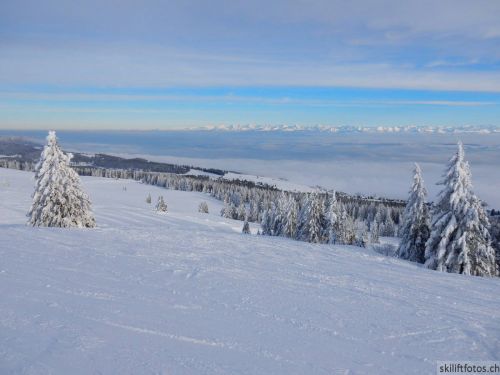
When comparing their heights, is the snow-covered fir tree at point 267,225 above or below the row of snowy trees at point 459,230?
below

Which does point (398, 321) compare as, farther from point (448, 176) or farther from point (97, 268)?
point (448, 176)

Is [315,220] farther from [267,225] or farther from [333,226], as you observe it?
[267,225]

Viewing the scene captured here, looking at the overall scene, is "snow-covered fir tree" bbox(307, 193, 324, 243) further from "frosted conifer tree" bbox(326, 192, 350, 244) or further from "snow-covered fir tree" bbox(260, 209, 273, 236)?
"snow-covered fir tree" bbox(260, 209, 273, 236)

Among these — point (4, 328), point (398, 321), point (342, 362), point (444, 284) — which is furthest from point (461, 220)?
point (4, 328)

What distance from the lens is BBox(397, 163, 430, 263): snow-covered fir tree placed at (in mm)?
27672

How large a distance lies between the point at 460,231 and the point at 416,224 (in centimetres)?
534

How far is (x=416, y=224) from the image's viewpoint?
27.8 metres

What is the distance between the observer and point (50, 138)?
26.1 metres

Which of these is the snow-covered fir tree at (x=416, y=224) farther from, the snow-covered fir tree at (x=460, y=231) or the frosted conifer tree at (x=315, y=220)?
the frosted conifer tree at (x=315, y=220)

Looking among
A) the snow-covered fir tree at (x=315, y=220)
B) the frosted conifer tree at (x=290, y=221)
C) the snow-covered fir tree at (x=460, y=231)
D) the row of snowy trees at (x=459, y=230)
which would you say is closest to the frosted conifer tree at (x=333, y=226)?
the snow-covered fir tree at (x=315, y=220)

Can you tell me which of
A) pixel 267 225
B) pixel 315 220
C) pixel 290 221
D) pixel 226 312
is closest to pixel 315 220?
pixel 315 220

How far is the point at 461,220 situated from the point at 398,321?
17.2 meters

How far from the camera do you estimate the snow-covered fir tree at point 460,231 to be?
22.1m

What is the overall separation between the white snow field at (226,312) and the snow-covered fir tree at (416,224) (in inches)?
607
